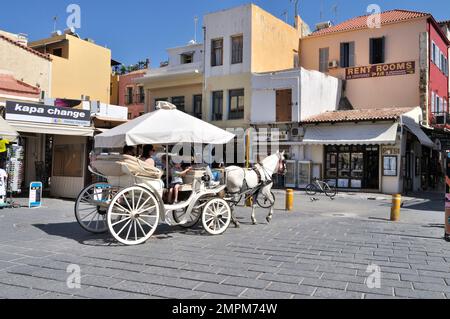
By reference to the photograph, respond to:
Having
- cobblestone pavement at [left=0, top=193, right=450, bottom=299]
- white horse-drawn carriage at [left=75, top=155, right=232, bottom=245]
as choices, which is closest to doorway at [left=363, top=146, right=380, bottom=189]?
cobblestone pavement at [left=0, top=193, right=450, bottom=299]

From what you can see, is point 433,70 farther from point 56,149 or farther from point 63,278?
point 63,278

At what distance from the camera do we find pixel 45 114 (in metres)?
13.5

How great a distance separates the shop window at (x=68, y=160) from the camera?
15109mm

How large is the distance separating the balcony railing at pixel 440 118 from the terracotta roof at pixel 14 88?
23.3 m

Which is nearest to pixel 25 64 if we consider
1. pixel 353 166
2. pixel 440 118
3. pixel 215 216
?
pixel 353 166

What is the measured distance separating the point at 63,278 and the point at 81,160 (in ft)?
35.4

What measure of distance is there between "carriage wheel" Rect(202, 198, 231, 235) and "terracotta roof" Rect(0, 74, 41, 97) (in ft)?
49.1

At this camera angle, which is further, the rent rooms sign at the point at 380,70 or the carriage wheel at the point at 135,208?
the rent rooms sign at the point at 380,70

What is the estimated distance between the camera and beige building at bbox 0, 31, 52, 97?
74.8ft

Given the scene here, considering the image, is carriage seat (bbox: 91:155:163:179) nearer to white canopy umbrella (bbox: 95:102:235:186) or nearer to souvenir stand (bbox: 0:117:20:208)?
white canopy umbrella (bbox: 95:102:235:186)

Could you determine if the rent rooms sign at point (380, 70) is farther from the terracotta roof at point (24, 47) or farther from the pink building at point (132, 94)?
the pink building at point (132, 94)

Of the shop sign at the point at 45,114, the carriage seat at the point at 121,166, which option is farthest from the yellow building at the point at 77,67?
the carriage seat at the point at 121,166
